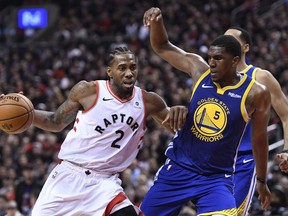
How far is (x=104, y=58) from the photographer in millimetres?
19609

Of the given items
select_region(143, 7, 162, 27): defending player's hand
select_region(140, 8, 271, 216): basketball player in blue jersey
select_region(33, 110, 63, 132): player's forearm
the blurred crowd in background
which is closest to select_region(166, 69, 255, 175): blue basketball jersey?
select_region(140, 8, 271, 216): basketball player in blue jersey

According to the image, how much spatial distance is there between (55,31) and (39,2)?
1.52 meters

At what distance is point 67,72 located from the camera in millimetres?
19719

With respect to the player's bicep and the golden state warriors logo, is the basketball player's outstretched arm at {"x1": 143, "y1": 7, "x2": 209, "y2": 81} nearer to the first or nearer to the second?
the golden state warriors logo

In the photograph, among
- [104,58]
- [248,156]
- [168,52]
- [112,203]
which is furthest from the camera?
[104,58]

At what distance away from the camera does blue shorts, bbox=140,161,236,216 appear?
5.85m

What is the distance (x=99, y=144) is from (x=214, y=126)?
1030 mm

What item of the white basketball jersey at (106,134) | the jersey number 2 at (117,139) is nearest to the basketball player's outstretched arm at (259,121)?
the white basketball jersey at (106,134)

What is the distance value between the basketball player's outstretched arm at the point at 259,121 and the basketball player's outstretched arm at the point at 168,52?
1.75ft

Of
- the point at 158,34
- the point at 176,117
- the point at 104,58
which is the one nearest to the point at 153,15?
the point at 158,34

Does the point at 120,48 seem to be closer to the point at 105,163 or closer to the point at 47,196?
the point at 105,163

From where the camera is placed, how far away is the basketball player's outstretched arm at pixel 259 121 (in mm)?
5984

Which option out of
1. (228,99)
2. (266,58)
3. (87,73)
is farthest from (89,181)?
(87,73)

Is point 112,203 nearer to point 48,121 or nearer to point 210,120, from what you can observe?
point 48,121
